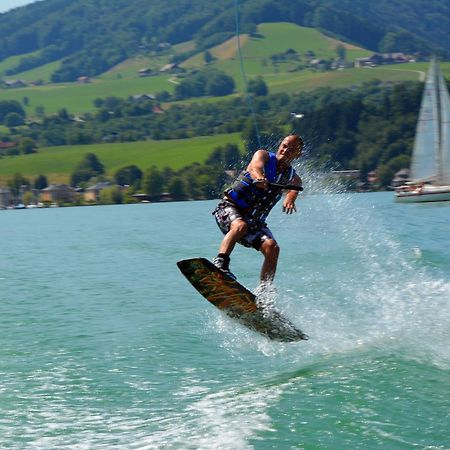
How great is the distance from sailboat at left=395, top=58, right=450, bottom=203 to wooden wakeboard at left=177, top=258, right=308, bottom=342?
4657 centimetres

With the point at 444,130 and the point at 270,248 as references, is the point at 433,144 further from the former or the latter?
the point at 270,248

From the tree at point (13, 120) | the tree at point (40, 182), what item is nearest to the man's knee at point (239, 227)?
the tree at point (40, 182)

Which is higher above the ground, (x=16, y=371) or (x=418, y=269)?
(x=16, y=371)

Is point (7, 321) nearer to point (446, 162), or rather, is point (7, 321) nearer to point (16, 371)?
point (16, 371)

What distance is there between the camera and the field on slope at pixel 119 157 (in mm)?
116750

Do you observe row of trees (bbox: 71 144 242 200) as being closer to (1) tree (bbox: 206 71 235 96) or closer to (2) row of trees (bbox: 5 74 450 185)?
(2) row of trees (bbox: 5 74 450 185)

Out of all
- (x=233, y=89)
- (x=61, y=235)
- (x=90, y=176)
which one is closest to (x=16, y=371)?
(x=61, y=235)

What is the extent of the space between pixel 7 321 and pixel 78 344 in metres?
3.50

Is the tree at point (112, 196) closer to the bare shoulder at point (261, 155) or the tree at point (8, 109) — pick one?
the tree at point (8, 109)

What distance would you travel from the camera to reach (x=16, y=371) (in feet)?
38.9

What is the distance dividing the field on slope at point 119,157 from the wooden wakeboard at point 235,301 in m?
100

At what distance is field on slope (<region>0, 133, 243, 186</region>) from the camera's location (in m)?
117

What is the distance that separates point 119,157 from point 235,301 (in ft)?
389

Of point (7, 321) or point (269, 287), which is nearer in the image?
point (269, 287)
